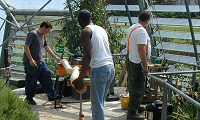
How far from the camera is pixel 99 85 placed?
5.02 metres

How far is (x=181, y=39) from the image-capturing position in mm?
9781

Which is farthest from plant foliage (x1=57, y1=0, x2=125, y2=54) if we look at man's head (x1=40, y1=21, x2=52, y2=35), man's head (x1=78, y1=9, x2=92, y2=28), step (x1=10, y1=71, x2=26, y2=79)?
man's head (x1=78, y1=9, x2=92, y2=28)

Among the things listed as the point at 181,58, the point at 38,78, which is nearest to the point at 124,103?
the point at 38,78

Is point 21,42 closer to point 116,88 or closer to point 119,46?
point 119,46

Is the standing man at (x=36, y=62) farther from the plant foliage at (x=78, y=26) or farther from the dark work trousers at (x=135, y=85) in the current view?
the dark work trousers at (x=135, y=85)

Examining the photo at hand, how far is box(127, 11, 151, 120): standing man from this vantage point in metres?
5.77

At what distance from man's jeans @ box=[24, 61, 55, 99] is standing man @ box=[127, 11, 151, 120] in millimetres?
1949

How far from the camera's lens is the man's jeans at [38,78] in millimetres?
7535

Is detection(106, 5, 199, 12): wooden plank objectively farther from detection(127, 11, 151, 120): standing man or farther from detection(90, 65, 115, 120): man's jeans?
detection(90, 65, 115, 120): man's jeans

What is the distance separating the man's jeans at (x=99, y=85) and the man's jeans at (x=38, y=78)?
2646 mm

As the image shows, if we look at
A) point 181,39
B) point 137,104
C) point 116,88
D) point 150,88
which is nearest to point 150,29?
point 181,39

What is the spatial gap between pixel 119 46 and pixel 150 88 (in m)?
2.26

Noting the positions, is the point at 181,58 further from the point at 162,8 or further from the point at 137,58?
the point at 137,58

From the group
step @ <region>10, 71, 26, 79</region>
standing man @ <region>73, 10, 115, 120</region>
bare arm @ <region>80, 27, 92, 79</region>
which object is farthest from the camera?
step @ <region>10, 71, 26, 79</region>
